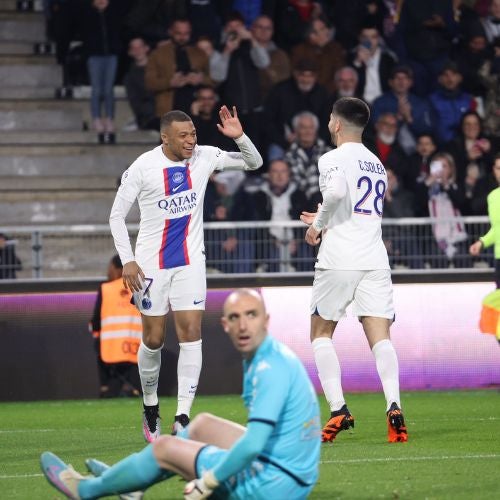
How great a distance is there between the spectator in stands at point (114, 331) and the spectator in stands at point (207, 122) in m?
2.50

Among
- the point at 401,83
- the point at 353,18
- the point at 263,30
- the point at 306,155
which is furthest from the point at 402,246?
the point at 353,18

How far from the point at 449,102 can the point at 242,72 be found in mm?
2792

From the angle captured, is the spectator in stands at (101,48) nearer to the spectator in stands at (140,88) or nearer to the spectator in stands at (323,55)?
the spectator in stands at (140,88)

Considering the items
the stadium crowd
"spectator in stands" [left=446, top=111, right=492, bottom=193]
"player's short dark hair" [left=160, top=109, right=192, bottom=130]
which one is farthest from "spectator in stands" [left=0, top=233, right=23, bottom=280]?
"player's short dark hair" [left=160, top=109, right=192, bottom=130]

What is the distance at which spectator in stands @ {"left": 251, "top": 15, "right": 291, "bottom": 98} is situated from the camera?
1986 cm

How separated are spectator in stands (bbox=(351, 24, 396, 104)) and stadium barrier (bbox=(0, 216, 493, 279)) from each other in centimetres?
338

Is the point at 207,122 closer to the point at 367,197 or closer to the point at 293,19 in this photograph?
the point at 293,19

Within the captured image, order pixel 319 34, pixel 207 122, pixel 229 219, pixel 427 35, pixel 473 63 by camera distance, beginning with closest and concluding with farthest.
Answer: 1. pixel 229 219
2. pixel 207 122
3. pixel 319 34
4. pixel 473 63
5. pixel 427 35

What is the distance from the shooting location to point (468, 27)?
2100cm

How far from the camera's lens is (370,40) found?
19.9 meters

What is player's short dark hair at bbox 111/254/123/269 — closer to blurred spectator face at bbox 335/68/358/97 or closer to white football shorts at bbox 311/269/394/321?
blurred spectator face at bbox 335/68/358/97

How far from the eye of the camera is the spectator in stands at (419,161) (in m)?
18.2

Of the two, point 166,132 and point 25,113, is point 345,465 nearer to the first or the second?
point 166,132

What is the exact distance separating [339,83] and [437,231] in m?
3.46
